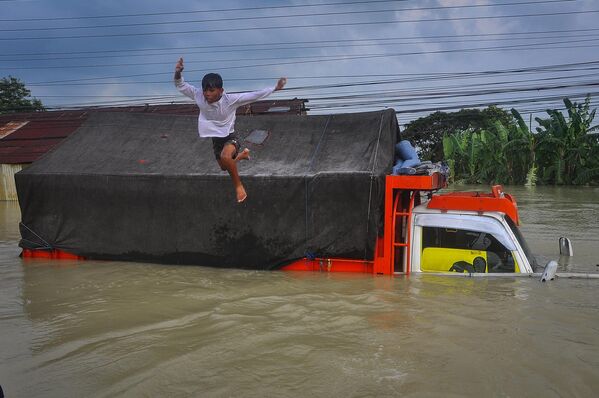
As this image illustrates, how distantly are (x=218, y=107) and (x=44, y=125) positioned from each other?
90.4 ft

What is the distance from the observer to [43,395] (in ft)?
11.0

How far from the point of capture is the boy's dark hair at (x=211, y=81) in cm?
518

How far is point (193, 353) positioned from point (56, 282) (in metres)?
3.56

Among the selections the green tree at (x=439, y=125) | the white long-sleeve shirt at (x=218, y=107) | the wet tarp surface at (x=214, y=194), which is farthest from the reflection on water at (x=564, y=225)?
the green tree at (x=439, y=125)

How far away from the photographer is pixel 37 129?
28266 mm

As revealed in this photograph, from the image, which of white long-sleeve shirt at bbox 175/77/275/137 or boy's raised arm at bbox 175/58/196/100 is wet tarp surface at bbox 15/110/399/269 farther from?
boy's raised arm at bbox 175/58/196/100

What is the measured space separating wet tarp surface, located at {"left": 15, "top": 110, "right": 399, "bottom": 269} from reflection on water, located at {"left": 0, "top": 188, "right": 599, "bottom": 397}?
0.44 metres

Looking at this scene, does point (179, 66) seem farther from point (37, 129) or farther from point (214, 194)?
point (37, 129)

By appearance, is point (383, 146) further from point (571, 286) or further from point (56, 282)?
point (56, 282)

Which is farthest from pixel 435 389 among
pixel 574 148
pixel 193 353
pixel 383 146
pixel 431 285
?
pixel 574 148

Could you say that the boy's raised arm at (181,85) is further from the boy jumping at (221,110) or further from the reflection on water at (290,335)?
the reflection on water at (290,335)

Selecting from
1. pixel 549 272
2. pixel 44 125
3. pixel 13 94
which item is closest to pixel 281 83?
pixel 549 272

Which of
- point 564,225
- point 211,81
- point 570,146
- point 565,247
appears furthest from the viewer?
point 570,146

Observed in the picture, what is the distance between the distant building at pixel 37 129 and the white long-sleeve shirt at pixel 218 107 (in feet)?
52.6
